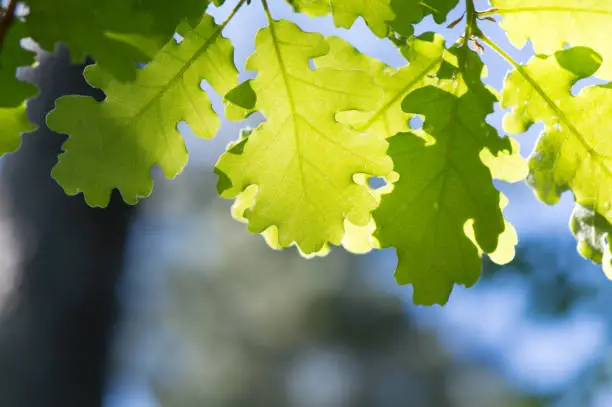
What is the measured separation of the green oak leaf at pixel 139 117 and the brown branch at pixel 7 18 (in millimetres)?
262

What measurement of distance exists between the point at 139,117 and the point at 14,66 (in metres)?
0.23

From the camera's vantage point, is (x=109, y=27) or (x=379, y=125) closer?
(x=109, y=27)

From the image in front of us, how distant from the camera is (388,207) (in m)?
1.00

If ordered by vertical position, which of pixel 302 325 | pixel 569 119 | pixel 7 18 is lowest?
pixel 302 325

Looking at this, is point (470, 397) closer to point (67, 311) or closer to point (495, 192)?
point (67, 311)

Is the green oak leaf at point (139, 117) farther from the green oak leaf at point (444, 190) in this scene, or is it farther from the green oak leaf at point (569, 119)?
the green oak leaf at point (569, 119)

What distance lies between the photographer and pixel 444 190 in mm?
999

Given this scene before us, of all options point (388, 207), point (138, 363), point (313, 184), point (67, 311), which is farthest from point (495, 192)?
point (138, 363)

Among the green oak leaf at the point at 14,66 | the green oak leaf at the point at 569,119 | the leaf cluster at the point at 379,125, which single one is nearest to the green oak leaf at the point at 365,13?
the leaf cluster at the point at 379,125

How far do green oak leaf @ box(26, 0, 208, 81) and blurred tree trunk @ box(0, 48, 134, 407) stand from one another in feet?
17.3

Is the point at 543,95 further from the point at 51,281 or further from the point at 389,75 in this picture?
the point at 51,281

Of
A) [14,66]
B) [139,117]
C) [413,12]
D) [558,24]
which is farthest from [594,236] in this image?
[14,66]

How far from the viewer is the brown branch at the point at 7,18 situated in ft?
2.13

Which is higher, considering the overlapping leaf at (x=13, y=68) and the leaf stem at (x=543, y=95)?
the leaf stem at (x=543, y=95)
